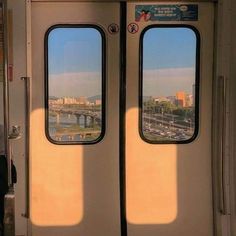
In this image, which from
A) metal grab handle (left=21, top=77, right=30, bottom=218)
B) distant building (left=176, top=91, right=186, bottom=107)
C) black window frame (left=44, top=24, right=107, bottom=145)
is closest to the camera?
metal grab handle (left=21, top=77, right=30, bottom=218)

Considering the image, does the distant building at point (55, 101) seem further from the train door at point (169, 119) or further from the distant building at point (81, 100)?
the train door at point (169, 119)

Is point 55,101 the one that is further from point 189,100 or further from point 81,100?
point 189,100

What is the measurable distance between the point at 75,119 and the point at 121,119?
37 cm

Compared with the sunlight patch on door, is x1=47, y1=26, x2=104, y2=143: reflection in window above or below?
above

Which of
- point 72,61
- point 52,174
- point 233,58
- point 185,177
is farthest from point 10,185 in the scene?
point 233,58

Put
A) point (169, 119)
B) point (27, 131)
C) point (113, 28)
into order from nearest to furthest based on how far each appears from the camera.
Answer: point (27, 131) < point (113, 28) < point (169, 119)

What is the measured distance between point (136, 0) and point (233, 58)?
0.88 meters

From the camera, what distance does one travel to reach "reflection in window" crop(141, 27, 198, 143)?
12.4 feet

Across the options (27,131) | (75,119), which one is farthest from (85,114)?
(27,131)

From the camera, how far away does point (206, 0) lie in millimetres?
3758

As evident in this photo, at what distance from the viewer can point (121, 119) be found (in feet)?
12.4

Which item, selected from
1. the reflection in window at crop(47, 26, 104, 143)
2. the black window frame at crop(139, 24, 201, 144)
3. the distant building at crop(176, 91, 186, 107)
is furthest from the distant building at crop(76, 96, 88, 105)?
the distant building at crop(176, 91, 186, 107)

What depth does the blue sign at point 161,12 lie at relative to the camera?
3750 millimetres

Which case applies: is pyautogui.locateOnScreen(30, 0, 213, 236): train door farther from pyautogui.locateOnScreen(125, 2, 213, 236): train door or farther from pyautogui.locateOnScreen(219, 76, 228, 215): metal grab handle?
pyautogui.locateOnScreen(219, 76, 228, 215): metal grab handle
